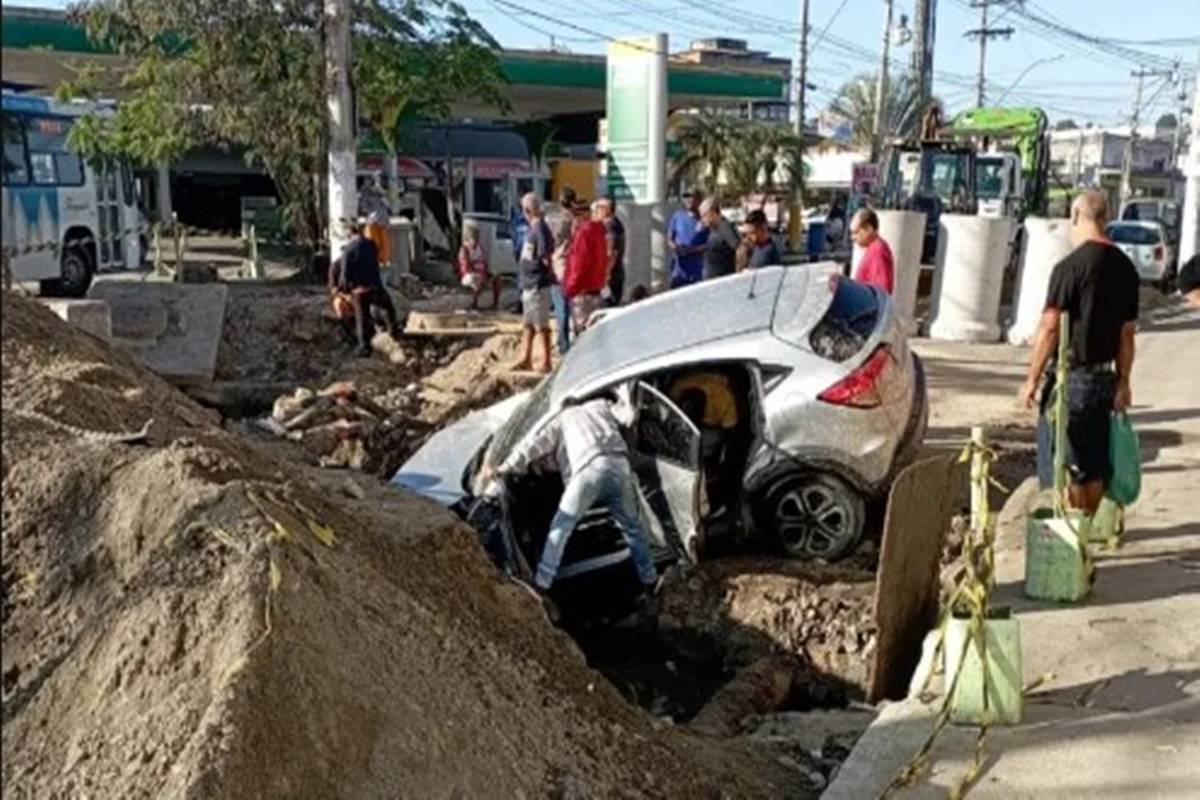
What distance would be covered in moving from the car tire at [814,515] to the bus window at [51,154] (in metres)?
17.7

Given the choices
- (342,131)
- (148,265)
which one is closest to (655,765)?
(342,131)

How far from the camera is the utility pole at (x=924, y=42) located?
115 ft

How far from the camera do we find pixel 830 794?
14.0ft

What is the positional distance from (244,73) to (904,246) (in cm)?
1088

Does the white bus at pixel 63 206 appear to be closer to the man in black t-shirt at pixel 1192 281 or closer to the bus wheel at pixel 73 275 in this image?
the bus wheel at pixel 73 275

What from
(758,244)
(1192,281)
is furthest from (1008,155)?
(1192,281)

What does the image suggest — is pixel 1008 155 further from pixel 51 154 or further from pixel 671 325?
pixel 671 325

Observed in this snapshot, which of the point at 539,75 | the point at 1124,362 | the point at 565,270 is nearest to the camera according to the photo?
the point at 1124,362

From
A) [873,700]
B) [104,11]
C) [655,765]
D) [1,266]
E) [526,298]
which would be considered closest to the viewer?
[1,266]

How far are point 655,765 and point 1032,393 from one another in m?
3.25

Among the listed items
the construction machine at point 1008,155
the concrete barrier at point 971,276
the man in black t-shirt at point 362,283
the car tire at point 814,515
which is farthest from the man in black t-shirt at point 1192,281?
the construction machine at point 1008,155

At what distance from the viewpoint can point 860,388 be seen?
273 inches

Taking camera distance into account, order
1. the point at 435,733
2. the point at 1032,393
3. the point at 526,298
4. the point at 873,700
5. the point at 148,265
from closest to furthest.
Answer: the point at 435,733 → the point at 873,700 → the point at 1032,393 → the point at 526,298 → the point at 148,265

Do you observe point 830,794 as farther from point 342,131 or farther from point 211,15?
point 211,15
